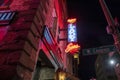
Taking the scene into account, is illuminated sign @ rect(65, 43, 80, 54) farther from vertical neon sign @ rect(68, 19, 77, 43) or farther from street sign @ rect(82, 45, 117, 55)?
street sign @ rect(82, 45, 117, 55)

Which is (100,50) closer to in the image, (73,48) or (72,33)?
(73,48)

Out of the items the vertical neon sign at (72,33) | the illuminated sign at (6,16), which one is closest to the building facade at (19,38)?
the illuminated sign at (6,16)

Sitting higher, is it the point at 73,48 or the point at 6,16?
the point at 6,16

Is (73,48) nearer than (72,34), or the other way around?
(73,48)

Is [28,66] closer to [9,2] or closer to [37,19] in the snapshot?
[37,19]

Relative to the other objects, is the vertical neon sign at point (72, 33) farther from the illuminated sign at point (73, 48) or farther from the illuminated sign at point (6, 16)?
the illuminated sign at point (6, 16)

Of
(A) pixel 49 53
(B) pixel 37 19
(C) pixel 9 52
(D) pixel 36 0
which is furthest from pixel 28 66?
(A) pixel 49 53

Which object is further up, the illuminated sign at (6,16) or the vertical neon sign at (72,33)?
the illuminated sign at (6,16)

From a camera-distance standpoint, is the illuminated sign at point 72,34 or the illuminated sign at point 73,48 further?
the illuminated sign at point 72,34

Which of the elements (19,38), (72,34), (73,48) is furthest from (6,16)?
(72,34)

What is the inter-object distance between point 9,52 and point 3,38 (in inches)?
28.6

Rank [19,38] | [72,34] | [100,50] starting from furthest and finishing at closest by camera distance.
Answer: [72,34] → [100,50] → [19,38]

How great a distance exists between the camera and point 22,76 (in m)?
3.51

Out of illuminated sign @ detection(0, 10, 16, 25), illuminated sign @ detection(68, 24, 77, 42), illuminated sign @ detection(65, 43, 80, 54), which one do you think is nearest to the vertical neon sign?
illuminated sign @ detection(68, 24, 77, 42)
